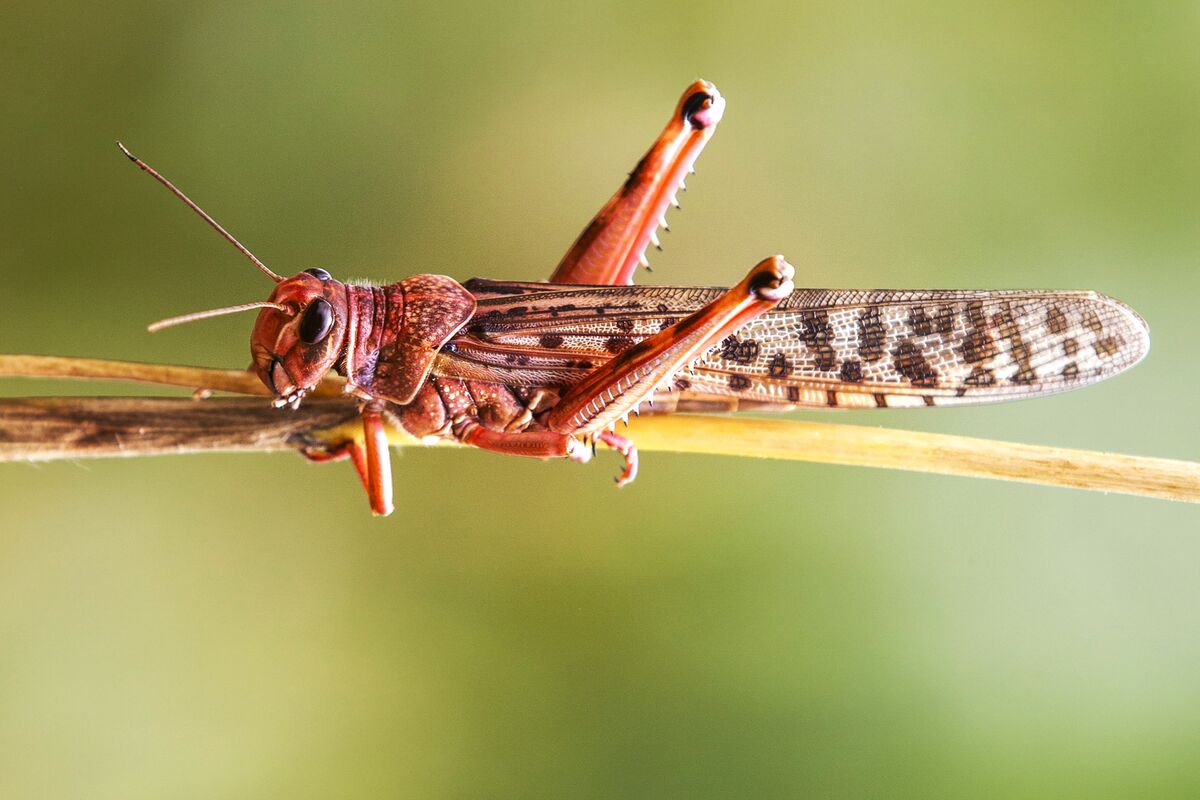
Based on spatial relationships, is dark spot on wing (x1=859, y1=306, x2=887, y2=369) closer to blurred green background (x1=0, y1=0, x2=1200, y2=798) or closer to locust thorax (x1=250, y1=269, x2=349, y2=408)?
blurred green background (x1=0, y1=0, x2=1200, y2=798)

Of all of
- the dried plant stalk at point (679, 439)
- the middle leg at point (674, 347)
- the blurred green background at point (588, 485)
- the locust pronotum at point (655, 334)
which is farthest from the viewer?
the blurred green background at point (588, 485)

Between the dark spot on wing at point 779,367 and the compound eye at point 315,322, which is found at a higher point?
the compound eye at point 315,322

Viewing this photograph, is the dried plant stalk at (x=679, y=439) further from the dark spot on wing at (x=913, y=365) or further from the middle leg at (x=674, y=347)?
the dark spot on wing at (x=913, y=365)

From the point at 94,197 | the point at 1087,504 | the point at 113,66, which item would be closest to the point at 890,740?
the point at 1087,504

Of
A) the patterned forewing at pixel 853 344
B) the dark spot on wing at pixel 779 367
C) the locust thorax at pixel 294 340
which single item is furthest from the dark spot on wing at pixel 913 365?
the locust thorax at pixel 294 340

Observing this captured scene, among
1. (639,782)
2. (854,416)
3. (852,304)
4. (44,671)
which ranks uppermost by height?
(852,304)

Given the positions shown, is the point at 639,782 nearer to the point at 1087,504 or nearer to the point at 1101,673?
the point at 1101,673
